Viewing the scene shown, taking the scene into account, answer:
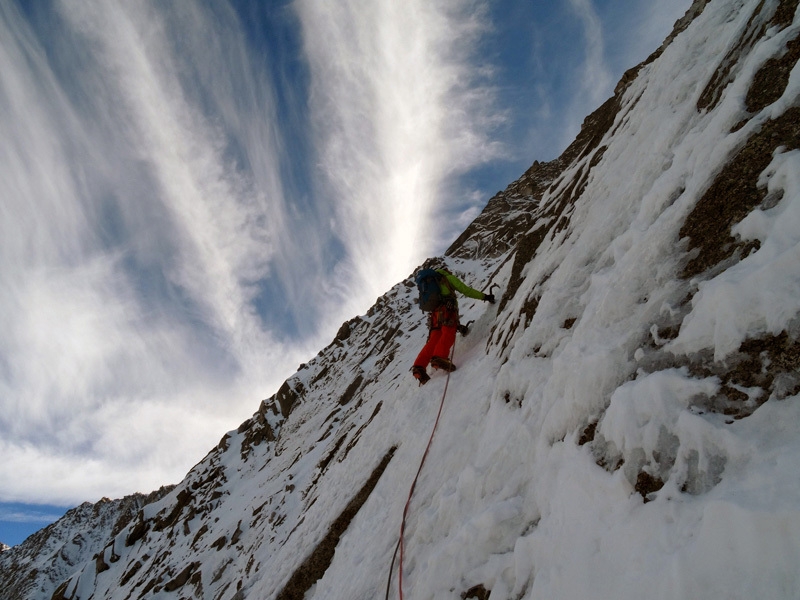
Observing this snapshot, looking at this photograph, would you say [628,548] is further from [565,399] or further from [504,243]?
[504,243]

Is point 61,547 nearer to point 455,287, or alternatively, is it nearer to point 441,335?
point 441,335

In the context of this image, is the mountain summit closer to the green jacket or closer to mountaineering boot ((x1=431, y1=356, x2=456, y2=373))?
mountaineering boot ((x1=431, y1=356, x2=456, y2=373))

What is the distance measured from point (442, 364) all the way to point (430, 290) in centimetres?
173

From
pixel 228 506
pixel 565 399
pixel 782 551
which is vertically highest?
pixel 228 506

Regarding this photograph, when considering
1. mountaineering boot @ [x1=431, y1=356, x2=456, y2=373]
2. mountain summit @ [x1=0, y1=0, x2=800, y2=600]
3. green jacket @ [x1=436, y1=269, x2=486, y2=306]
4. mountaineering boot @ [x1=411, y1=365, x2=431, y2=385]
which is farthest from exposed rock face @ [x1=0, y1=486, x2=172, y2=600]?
mountain summit @ [x1=0, y1=0, x2=800, y2=600]

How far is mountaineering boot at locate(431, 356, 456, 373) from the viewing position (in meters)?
8.56

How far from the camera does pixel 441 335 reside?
9000 mm

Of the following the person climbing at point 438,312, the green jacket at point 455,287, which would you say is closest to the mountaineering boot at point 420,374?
the person climbing at point 438,312

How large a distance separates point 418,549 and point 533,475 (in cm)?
196

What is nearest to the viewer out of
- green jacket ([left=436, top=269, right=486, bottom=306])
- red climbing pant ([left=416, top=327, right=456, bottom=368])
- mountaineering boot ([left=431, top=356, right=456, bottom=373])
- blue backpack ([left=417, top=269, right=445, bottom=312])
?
mountaineering boot ([left=431, top=356, right=456, bottom=373])

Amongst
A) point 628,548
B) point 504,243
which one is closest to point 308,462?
point 628,548

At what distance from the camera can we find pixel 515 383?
5188 mm

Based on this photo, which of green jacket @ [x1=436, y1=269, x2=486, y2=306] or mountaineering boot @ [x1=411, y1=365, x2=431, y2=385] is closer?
mountaineering boot @ [x1=411, y1=365, x2=431, y2=385]

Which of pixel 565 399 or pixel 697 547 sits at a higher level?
pixel 565 399
